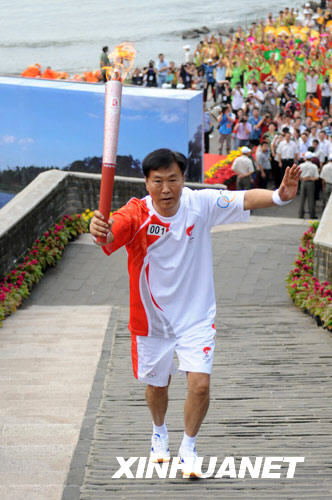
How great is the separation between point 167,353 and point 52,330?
13.3 feet

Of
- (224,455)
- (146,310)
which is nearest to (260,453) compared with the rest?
(224,455)

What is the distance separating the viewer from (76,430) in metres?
5.77

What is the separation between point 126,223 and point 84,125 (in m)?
13.9

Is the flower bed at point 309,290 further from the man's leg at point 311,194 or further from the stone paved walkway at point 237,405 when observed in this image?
the man's leg at point 311,194

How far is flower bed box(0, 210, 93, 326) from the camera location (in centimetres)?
1034

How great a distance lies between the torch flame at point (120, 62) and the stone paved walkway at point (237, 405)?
2373 millimetres

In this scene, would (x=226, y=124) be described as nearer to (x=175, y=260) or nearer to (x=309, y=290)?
(x=309, y=290)

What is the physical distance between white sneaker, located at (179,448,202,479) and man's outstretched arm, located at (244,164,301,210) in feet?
5.02

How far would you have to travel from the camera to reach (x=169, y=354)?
16.4 ft

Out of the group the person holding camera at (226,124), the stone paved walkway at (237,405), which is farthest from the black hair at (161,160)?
the person holding camera at (226,124)

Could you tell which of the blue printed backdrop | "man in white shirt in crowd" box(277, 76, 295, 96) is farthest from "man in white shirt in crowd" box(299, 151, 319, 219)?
"man in white shirt in crowd" box(277, 76, 295, 96)

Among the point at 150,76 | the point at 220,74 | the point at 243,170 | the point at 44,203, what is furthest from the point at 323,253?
the point at 220,74

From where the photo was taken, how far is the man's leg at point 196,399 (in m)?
4.81

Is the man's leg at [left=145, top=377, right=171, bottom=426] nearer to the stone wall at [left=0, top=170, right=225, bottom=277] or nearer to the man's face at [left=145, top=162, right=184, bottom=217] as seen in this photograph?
the man's face at [left=145, top=162, right=184, bottom=217]
